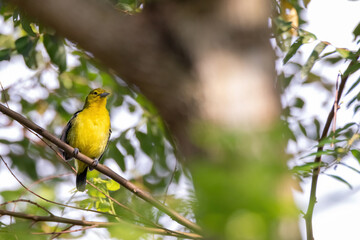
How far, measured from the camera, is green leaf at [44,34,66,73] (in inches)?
182

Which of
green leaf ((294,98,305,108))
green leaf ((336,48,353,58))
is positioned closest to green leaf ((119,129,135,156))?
green leaf ((294,98,305,108))

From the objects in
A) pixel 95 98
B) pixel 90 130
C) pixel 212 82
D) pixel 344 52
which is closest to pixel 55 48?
pixel 90 130

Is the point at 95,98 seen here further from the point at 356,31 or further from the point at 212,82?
the point at 212,82

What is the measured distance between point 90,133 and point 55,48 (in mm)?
1535

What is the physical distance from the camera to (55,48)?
4.64 meters

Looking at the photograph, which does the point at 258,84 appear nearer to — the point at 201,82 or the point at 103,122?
the point at 201,82

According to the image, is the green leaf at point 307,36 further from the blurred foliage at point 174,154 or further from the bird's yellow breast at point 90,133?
the bird's yellow breast at point 90,133

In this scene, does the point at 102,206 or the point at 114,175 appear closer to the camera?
the point at 114,175

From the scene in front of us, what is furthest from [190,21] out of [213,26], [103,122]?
[103,122]

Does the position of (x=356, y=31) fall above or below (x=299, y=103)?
below

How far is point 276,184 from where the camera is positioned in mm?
912

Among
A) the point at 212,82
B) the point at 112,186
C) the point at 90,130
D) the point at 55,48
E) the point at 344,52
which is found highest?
the point at 90,130

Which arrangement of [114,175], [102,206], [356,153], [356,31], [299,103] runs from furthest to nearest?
[299,103], [356,31], [102,206], [114,175], [356,153]

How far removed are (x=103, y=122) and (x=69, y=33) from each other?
Answer: 5.01 metres
